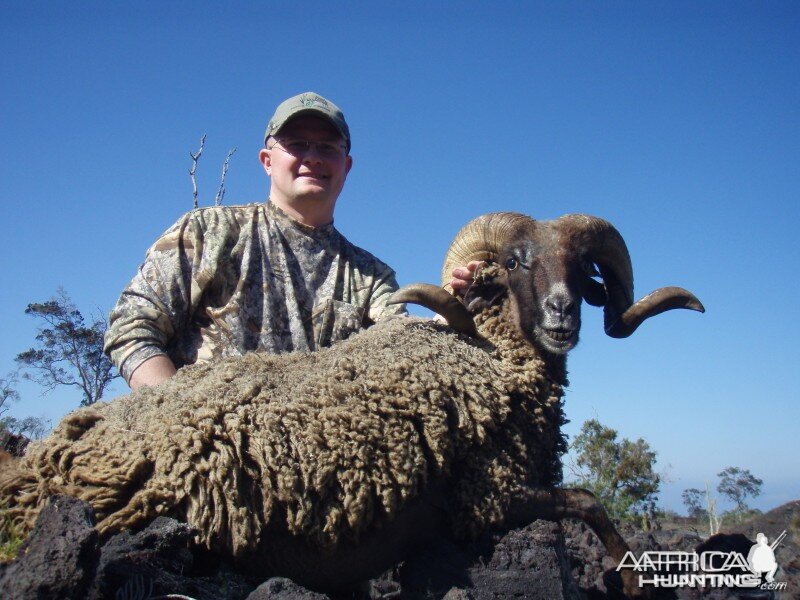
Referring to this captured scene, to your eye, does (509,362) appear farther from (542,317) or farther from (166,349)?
(166,349)

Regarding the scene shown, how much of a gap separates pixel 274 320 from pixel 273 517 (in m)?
2.26

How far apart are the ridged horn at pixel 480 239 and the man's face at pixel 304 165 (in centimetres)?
119

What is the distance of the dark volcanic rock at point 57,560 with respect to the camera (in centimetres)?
283

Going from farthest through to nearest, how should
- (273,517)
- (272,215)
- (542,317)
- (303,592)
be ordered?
(272,215) < (542,317) < (273,517) < (303,592)

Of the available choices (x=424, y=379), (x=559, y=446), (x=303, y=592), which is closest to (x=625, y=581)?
(x=559, y=446)

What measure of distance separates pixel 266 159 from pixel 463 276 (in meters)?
2.08

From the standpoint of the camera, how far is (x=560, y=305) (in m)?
5.52

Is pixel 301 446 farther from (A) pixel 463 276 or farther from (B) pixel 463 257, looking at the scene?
(B) pixel 463 257

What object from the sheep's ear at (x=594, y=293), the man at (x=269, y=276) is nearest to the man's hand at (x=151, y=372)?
the man at (x=269, y=276)

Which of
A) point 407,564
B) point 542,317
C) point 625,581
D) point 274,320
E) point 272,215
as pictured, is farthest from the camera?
point 272,215

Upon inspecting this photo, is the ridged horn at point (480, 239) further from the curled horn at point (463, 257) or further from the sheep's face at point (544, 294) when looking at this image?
the sheep's face at point (544, 294)

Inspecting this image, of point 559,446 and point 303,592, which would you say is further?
point 559,446

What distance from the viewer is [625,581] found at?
5199mm

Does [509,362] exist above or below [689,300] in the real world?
below
